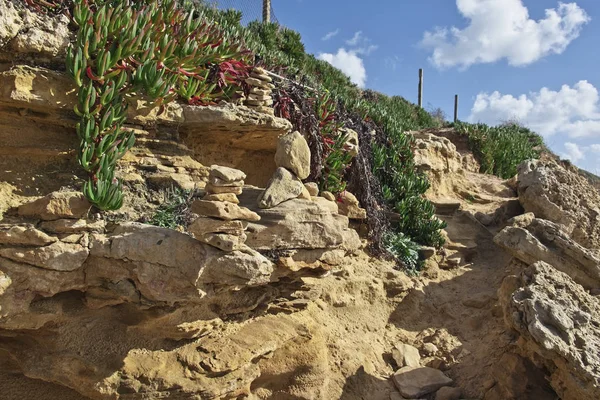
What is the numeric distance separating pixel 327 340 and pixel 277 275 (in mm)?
1424

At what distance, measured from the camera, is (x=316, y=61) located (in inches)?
619

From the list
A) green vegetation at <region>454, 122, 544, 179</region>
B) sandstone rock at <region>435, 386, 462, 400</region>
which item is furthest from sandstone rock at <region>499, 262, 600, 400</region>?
green vegetation at <region>454, 122, 544, 179</region>

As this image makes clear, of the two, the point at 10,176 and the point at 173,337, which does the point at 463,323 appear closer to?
the point at 173,337

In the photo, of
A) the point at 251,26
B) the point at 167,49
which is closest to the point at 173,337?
the point at 167,49

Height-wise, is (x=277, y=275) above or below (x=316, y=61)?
below

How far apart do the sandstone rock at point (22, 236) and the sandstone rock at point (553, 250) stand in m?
5.55

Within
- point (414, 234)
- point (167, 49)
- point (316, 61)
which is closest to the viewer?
point (167, 49)

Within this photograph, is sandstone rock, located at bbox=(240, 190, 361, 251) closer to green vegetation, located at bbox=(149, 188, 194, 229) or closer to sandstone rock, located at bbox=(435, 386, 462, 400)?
green vegetation, located at bbox=(149, 188, 194, 229)

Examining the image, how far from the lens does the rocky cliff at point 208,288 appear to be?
363 cm

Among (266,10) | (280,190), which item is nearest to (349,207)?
(280,190)

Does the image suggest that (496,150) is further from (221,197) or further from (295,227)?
(221,197)

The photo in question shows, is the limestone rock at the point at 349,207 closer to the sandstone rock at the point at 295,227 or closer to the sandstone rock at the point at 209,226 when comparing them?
the sandstone rock at the point at 295,227

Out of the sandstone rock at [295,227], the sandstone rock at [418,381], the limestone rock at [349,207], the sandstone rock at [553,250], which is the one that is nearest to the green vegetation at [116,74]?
the sandstone rock at [295,227]

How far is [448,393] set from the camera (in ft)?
15.6
